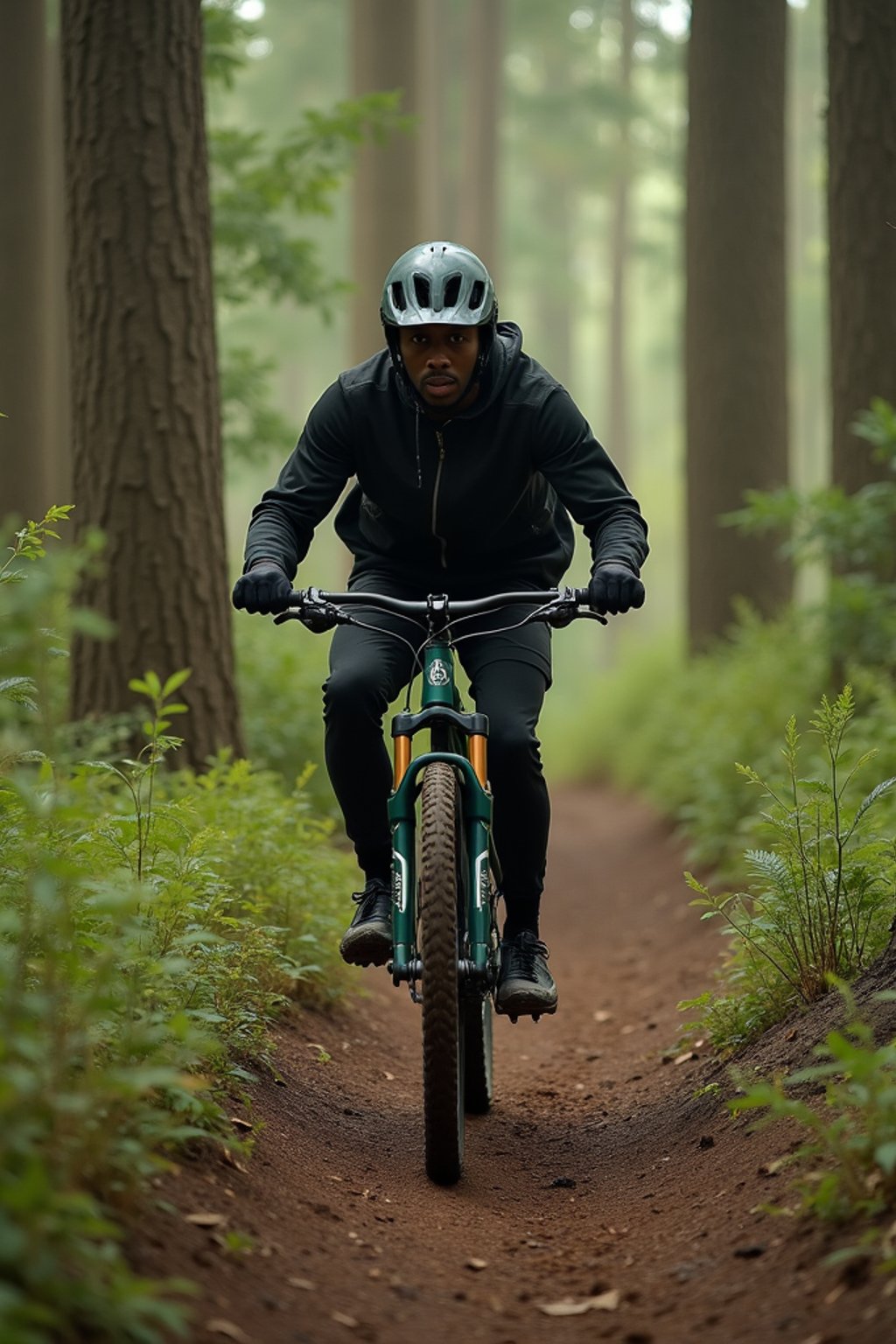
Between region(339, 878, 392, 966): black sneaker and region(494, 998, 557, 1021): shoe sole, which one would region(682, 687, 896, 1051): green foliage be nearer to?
region(494, 998, 557, 1021): shoe sole

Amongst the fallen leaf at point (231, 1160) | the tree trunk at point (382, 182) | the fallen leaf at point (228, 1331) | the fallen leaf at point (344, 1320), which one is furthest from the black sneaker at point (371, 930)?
the tree trunk at point (382, 182)

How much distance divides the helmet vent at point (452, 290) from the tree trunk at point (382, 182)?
11.2m

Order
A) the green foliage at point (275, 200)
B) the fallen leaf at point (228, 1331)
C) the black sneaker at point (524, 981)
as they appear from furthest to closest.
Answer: the green foliage at point (275, 200) < the black sneaker at point (524, 981) < the fallen leaf at point (228, 1331)

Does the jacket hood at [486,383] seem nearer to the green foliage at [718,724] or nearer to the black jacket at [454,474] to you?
the black jacket at [454,474]

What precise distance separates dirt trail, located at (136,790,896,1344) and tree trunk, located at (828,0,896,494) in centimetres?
493

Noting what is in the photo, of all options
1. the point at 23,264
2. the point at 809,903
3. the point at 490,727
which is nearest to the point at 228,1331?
the point at 490,727

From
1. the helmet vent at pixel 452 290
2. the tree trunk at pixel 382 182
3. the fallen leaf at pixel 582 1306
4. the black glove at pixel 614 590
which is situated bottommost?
the fallen leaf at pixel 582 1306

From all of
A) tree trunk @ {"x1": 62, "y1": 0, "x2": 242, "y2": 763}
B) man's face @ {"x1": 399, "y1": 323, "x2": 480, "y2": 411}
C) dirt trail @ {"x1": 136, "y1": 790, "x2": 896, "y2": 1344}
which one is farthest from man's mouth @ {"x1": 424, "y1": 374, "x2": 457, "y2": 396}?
tree trunk @ {"x1": 62, "y1": 0, "x2": 242, "y2": 763}

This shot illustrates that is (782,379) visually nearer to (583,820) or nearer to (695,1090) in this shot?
(583,820)

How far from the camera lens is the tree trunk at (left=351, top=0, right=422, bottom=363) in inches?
640

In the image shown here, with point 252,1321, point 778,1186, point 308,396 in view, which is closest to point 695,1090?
point 778,1186

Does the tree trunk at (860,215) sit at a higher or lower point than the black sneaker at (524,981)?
higher

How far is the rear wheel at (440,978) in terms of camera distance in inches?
163

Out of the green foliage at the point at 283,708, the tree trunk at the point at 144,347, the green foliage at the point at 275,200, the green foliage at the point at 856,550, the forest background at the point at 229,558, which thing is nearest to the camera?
the forest background at the point at 229,558
